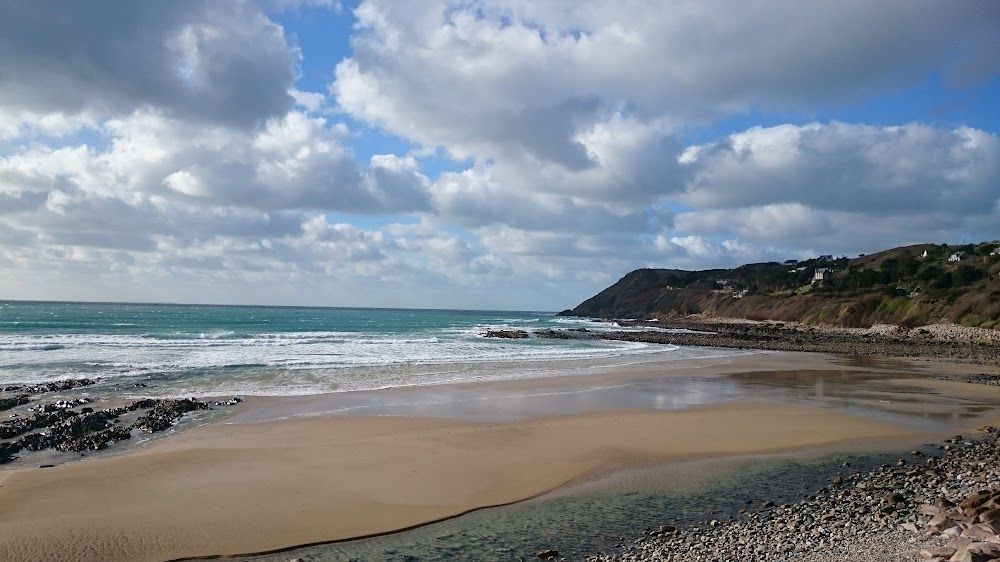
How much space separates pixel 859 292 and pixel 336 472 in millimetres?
80036

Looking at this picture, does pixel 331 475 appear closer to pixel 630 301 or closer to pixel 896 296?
pixel 896 296

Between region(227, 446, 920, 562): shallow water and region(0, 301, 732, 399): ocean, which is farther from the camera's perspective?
region(0, 301, 732, 399): ocean

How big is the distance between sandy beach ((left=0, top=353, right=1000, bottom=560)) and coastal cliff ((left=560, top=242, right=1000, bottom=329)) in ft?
145

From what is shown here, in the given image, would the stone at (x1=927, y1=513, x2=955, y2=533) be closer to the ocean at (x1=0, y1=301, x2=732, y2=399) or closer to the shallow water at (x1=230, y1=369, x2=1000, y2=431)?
the shallow water at (x1=230, y1=369, x2=1000, y2=431)

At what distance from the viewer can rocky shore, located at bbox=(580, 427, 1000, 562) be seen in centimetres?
559

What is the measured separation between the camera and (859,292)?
73500 millimetres

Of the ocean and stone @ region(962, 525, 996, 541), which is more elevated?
stone @ region(962, 525, 996, 541)

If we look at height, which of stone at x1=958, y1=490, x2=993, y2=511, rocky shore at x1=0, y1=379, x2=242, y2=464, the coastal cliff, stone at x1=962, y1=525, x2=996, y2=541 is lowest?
rocky shore at x1=0, y1=379, x2=242, y2=464

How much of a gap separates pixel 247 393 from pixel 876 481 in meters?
16.1

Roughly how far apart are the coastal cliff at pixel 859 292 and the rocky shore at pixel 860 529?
47.2 metres

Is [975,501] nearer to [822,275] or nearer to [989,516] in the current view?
[989,516]

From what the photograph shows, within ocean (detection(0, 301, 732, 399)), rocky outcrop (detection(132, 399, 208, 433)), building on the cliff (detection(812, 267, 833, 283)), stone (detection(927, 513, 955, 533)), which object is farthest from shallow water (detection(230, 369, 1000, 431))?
building on the cliff (detection(812, 267, 833, 283))

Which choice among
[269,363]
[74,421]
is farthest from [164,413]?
[269,363]

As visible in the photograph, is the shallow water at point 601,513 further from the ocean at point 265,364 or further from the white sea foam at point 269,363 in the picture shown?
the white sea foam at point 269,363
